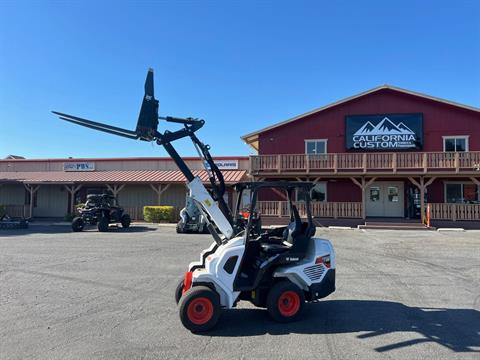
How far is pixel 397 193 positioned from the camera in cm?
2264

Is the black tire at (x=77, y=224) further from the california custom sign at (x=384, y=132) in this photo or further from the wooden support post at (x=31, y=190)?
the california custom sign at (x=384, y=132)

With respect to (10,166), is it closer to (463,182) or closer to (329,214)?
(329,214)

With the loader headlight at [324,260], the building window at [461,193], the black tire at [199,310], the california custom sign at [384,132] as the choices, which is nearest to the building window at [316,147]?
the california custom sign at [384,132]

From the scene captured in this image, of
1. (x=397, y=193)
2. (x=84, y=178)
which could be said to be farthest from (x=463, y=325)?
(x=84, y=178)

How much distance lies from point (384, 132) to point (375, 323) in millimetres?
19633

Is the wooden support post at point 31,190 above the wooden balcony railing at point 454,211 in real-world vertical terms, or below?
above

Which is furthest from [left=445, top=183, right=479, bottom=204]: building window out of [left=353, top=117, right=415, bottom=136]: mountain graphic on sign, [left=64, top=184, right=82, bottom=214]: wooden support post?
[left=64, top=184, right=82, bottom=214]: wooden support post

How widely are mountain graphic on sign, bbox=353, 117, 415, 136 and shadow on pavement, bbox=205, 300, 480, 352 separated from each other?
18.4 m

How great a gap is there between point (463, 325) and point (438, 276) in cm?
356

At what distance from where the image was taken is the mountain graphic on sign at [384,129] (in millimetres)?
22625

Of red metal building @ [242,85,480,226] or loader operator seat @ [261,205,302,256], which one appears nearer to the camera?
loader operator seat @ [261,205,302,256]

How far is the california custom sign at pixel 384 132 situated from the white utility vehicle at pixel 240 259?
1840 centimetres

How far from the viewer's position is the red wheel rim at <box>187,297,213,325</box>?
4.85m

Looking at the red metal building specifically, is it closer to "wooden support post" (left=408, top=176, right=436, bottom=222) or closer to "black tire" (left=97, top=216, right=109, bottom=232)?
"wooden support post" (left=408, top=176, right=436, bottom=222)
